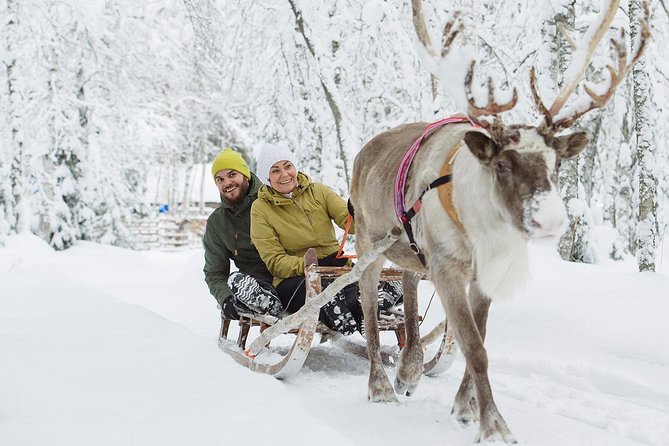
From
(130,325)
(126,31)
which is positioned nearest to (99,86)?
(126,31)

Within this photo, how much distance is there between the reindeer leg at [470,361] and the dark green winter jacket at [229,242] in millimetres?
2670

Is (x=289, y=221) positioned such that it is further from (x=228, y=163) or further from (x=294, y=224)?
(x=228, y=163)

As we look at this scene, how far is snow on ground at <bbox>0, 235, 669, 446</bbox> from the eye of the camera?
300cm

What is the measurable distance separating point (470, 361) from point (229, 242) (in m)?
3.16

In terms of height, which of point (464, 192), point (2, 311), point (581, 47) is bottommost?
point (2, 311)

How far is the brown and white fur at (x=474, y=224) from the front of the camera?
2.73 metres

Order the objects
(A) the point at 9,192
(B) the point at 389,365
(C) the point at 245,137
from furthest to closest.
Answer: (C) the point at 245,137 < (A) the point at 9,192 < (B) the point at 389,365

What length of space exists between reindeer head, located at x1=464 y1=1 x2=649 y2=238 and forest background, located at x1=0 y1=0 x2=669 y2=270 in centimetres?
300

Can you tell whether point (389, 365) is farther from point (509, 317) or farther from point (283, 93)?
point (283, 93)

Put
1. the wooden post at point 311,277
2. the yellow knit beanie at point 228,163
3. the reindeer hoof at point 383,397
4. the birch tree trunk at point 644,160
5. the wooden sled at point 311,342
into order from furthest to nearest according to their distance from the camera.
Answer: the birch tree trunk at point 644,160 → the yellow knit beanie at point 228,163 → the wooden post at point 311,277 → the wooden sled at point 311,342 → the reindeer hoof at point 383,397

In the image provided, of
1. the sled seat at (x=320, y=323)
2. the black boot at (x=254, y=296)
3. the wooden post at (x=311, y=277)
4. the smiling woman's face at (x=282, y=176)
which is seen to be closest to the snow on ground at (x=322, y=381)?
the sled seat at (x=320, y=323)

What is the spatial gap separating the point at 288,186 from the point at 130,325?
1.80 meters

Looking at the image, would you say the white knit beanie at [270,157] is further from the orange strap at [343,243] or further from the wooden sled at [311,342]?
the wooden sled at [311,342]

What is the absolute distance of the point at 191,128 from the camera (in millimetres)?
30938
